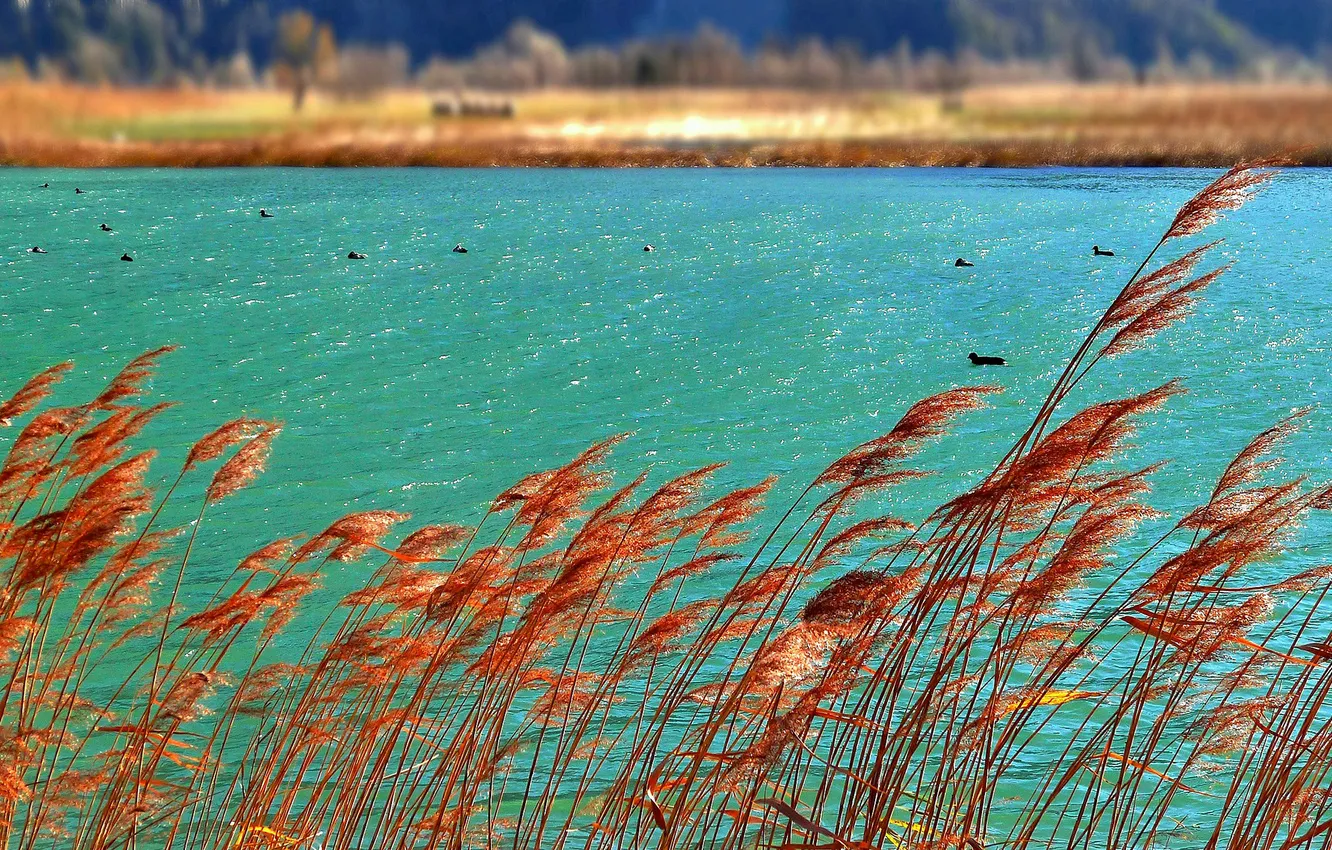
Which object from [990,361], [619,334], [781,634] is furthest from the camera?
[619,334]

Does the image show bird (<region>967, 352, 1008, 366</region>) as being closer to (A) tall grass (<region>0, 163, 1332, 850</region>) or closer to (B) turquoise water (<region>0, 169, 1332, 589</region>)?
(B) turquoise water (<region>0, 169, 1332, 589</region>)

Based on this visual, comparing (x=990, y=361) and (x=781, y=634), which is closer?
(x=781, y=634)

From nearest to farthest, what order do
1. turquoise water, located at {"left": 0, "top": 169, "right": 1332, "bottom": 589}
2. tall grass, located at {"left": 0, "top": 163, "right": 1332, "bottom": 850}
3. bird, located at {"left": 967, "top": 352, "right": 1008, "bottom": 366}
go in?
1. tall grass, located at {"left": 0, "top": 163, "right": 1332, "bottom": 850}
2. turquoise water, located at {"left": 0, "top": 169, "right": 1332, "bottom": 589}
3. bird, located at {"left": 967, "top": 352, "right": 1008, "bottom": 366}

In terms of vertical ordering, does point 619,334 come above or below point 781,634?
below

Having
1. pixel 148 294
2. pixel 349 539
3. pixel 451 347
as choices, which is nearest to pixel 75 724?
pixel 349 539

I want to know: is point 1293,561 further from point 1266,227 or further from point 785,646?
point 1266,227

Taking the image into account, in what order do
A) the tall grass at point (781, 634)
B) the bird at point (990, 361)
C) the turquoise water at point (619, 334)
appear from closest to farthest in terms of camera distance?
the tall grass at point (781, 634) → the turquoise water at point (619, 334) → the bird at point (990, 361)

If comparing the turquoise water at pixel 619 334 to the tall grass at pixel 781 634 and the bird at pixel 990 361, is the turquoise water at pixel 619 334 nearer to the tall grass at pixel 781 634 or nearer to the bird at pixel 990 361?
the bird at pixel 990 361

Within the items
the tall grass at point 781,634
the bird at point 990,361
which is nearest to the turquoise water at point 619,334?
the bird at point 990,361

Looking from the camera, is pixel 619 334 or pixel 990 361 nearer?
pixel 990 361

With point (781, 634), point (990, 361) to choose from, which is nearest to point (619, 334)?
point (990, 361)

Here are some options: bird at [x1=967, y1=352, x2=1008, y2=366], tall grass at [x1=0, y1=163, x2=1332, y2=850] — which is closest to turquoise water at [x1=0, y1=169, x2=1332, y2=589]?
bird at [x1=967, y1=352, x2=1008, y2=366]

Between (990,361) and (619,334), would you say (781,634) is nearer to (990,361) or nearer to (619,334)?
(990,361)

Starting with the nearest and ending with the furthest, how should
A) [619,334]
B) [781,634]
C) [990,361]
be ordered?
[781,634], [990,361], [619,334]
